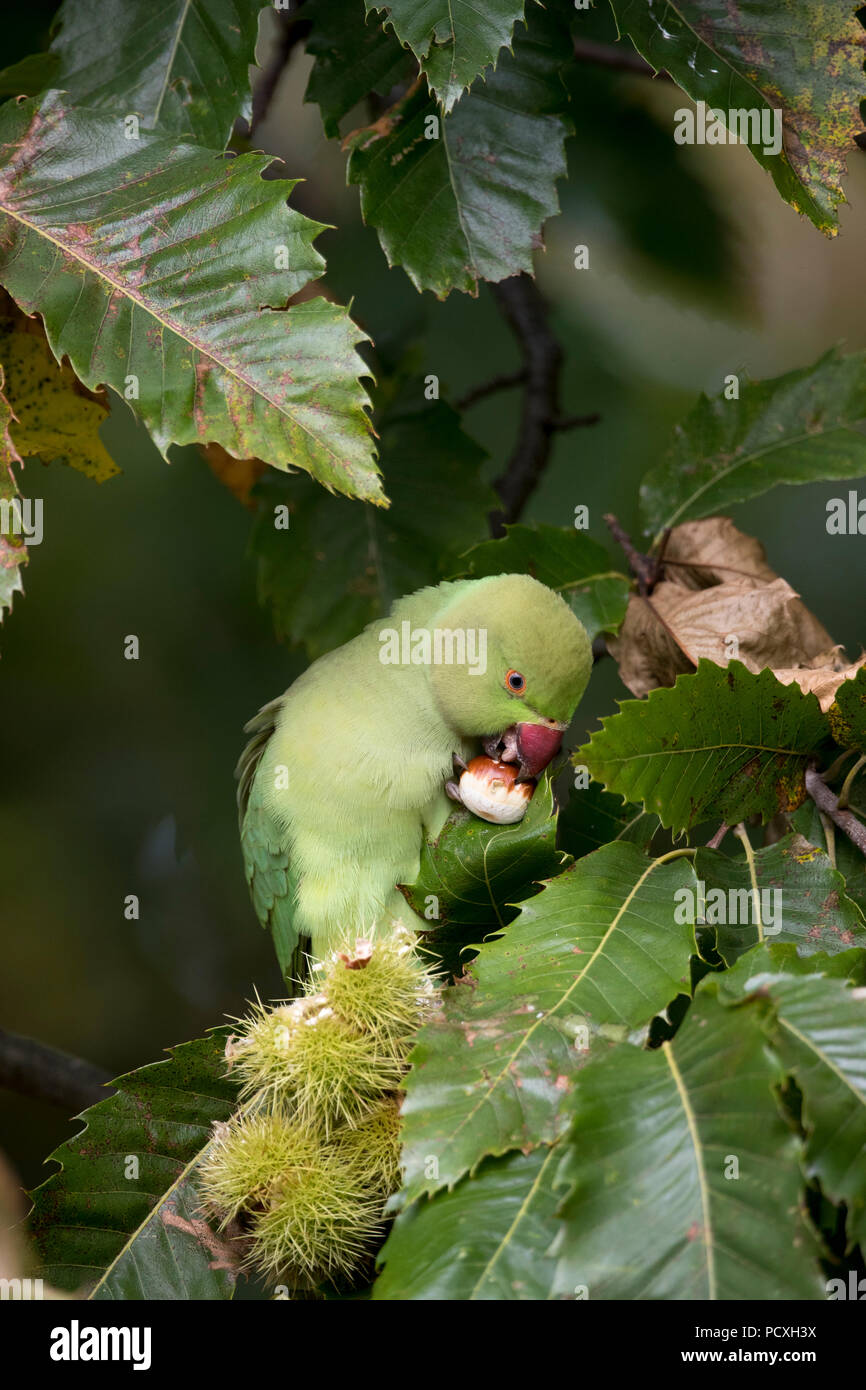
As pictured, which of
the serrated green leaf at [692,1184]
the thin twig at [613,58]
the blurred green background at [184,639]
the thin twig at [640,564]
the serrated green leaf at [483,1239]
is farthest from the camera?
the blurred green background at [184,639]

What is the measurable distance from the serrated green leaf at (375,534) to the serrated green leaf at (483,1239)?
1745 millimetres

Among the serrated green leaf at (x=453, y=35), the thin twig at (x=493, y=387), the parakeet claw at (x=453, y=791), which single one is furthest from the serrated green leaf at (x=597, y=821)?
the thin twig at (x=493, y=387)

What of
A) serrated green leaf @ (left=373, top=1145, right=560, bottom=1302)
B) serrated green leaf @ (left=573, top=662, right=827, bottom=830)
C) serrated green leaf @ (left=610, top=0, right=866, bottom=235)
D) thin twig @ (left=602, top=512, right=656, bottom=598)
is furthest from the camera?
thin twig @ (left=602, top=512, right=656, bottom=598)

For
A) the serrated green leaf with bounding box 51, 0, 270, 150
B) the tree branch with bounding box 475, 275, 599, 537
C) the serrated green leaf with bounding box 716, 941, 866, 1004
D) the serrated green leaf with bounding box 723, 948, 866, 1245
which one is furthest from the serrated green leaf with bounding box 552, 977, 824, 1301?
the tree branch with bounding box 475, 275, 599, 537

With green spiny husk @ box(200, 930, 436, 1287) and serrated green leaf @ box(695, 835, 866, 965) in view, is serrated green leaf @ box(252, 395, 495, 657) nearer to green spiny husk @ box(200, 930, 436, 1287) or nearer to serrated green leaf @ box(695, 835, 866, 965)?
serrated green leaf @ box(695, 835, 866, 965)

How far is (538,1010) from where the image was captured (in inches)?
58.8

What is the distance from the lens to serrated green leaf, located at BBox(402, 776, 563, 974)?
179cm

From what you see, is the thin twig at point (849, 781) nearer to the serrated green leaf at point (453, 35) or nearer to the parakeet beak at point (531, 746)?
the parakeet beak at point (531, 746)

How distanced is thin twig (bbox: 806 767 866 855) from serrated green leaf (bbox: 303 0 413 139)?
159 cm

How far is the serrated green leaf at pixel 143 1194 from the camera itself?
5.72ft

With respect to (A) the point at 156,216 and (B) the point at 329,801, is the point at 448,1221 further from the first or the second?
(A) the point at 156,216

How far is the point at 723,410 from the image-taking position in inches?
101
